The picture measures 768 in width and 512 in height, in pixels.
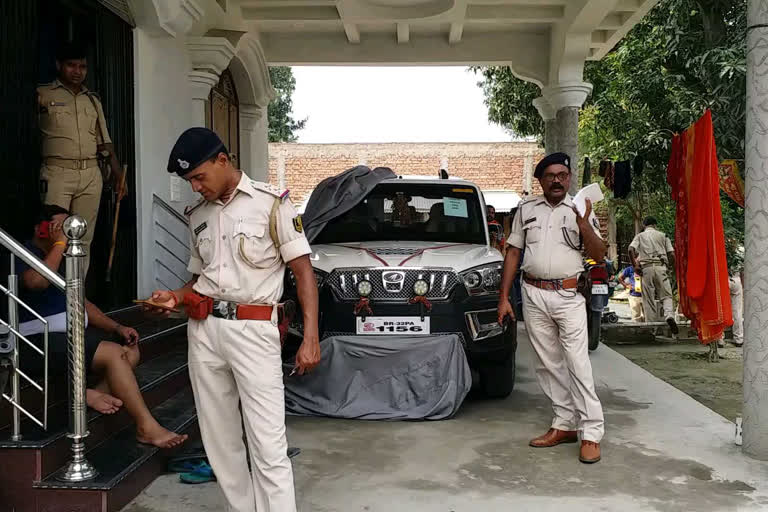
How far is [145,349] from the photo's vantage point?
559 cm

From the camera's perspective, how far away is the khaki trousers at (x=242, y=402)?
126 inches

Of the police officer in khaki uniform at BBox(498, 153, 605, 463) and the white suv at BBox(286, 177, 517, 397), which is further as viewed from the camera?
the white suv at BBox(286, 177, 517, 397)

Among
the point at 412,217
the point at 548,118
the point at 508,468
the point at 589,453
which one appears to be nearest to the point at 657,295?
the point at 548,118

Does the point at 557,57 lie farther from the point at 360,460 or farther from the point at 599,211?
the point at 599,211

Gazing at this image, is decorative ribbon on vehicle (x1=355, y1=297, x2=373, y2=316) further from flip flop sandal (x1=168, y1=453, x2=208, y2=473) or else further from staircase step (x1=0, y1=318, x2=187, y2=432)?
flip flop sandal (x1=168, y1=453, x2=208, y2=473)

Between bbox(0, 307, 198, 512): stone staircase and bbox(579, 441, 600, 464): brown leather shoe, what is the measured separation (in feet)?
8.09

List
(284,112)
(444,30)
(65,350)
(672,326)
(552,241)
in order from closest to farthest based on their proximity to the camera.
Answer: (65,350)
(552,241)
(444,30)
(672,326)
(284,112)

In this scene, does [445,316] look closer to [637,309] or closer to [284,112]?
[637,309]

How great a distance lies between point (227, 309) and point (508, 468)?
2.28 meters

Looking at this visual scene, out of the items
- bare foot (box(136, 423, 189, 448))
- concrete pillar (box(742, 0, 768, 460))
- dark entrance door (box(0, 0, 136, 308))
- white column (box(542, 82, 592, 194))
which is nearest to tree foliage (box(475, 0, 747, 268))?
white column (box(542, 82, 592, 194))

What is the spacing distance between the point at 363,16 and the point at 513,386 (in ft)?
18.8

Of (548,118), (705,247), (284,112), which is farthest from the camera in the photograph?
(284,112)

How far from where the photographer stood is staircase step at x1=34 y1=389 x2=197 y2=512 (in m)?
3.63

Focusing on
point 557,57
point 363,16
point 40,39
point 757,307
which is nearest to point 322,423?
point 757,307
